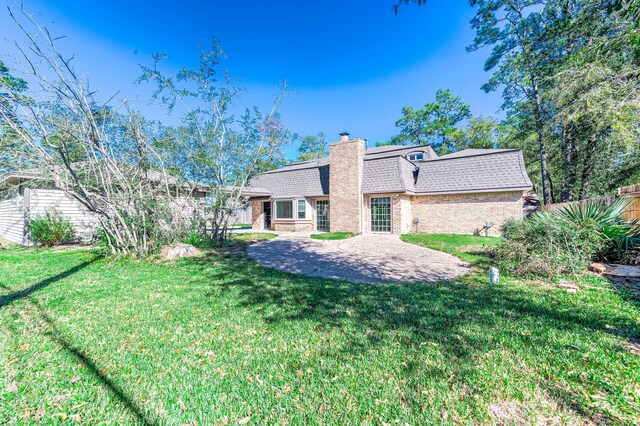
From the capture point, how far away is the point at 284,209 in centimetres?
1767

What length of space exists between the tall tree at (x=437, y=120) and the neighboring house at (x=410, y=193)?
1710 cm

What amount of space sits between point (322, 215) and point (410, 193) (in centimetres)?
586

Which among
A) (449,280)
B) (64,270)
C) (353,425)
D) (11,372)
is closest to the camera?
(353,425)

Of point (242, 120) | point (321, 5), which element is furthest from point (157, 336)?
point (321, 5)

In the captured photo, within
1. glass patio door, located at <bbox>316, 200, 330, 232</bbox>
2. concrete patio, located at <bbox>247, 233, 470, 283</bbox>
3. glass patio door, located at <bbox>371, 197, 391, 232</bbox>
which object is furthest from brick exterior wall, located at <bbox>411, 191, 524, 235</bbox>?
glass patio door, located at <bbox>316, 200, 330, 232</bbox>

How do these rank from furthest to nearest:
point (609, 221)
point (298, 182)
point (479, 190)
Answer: point (298, 182) → point (479, 190) → point (609, 221)

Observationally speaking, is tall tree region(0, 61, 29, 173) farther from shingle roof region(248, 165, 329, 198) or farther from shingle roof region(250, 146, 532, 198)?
shingle roof region(248, 165, 329, 198)

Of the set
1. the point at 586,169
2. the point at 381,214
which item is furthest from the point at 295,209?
the point at 586,169

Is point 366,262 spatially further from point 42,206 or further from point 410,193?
point 42,206

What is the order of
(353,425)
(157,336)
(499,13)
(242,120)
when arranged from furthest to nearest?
(499,13) < (242,120) < (157,336) < (353,425)

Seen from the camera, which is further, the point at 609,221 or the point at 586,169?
the point at 586,169

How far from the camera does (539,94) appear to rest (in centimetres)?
1536

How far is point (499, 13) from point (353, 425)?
21.3 metres

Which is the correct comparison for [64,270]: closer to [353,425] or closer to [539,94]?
[353,425]
